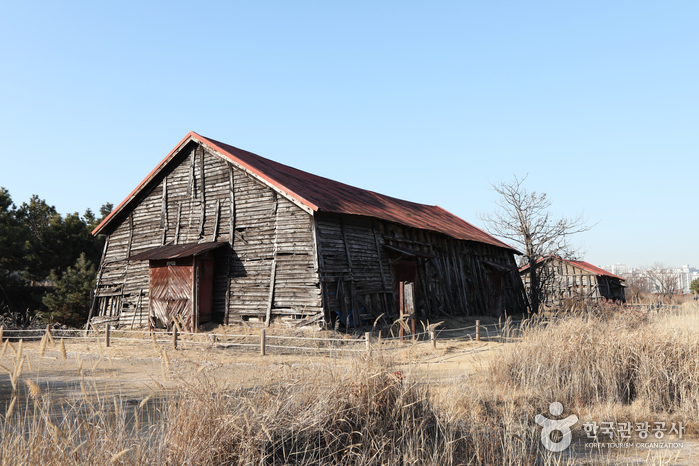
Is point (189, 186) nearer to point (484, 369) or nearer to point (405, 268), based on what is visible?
point (405, 268)

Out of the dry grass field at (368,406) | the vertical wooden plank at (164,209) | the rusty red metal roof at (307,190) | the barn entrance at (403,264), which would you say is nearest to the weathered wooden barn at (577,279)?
the rusty red metal roof at (307,190)

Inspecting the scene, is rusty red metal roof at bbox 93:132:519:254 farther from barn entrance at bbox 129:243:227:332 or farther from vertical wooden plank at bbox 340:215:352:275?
barn entrance at bbox 129:243:227:332

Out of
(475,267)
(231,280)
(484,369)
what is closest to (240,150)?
(231,280)

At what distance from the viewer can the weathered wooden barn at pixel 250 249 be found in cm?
1549

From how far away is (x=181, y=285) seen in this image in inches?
639

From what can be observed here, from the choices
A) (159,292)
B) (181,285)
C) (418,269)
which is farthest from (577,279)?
(159,292)

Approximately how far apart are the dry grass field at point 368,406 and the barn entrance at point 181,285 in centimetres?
685

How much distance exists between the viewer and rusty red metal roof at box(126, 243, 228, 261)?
15.6m

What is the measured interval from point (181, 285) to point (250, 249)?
2.66 meters

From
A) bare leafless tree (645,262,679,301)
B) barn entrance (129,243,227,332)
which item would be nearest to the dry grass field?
barn entrance (129,243,227,332)

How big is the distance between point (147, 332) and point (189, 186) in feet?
18.8

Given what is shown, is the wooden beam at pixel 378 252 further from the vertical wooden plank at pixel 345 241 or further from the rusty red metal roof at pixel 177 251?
the rusty red metal roof at pixel 177 251

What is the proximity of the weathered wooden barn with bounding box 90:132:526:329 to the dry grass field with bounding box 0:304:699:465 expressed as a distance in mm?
6900

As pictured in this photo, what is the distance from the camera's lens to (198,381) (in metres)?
4.00
